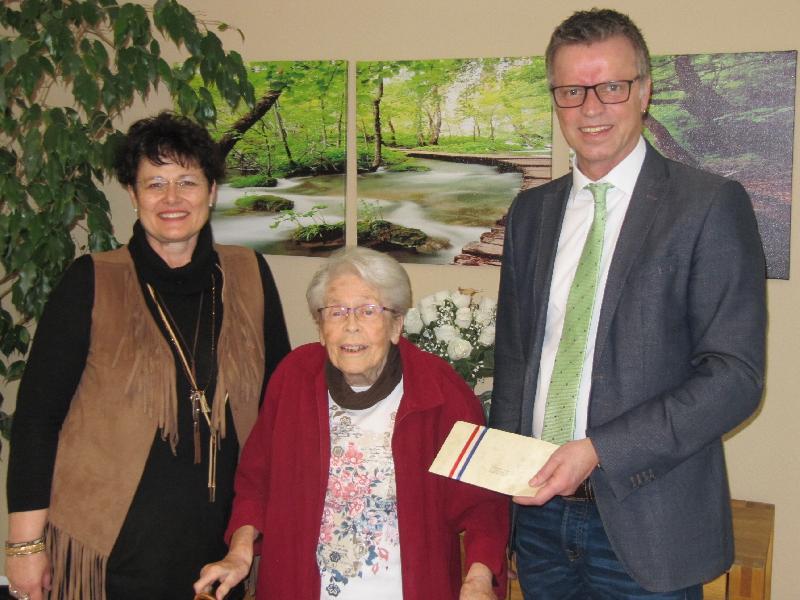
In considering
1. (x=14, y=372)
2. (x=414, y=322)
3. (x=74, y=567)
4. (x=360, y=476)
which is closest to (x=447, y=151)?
(x=414, y=322)

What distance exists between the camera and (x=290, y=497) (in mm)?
1884

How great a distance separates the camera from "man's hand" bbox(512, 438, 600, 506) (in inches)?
56.5

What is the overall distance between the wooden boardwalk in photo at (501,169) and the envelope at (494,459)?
4.39 ft

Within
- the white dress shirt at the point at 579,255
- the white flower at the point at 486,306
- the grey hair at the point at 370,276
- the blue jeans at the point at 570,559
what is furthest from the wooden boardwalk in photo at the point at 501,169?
the blue jeans at the point at 570,559

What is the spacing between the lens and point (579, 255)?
1682 millimetres

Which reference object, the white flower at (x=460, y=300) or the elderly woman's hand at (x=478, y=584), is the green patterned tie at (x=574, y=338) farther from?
the white flower at (x=460, y=300)

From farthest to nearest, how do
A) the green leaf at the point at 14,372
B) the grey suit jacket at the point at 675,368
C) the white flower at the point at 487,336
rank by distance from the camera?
1. the green leaf at the point at 14,372
2. the white flower at the point at 487,336
3. the grey suit jacket at the point at 675,368

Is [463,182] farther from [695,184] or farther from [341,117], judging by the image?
[695,184]

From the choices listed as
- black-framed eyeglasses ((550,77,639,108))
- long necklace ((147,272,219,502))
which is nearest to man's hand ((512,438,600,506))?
black-framed eyeglasses ((550,77,639,108))

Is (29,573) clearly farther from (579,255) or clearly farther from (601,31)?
(601,31)

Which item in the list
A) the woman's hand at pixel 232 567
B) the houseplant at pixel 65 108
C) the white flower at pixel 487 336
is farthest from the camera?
the white flower at pixel 487 336

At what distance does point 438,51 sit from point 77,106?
5.00 feet

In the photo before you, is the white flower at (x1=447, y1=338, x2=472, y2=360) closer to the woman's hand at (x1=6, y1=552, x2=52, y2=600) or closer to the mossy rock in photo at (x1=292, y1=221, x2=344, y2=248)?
the mossy rock in photo at (x1=292, y1=221, x2=344, y2=248)

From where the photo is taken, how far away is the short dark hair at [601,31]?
5.16ft
